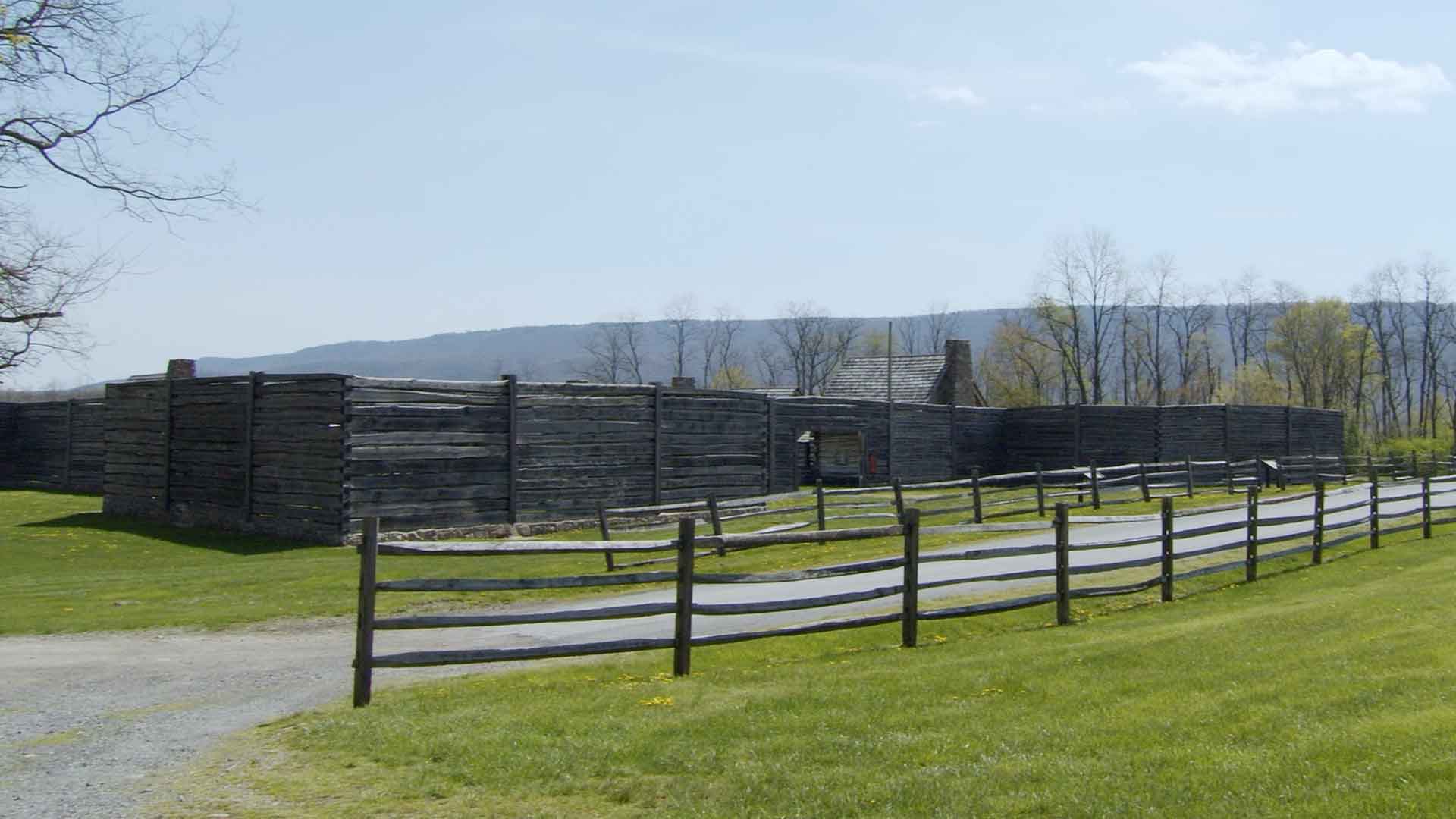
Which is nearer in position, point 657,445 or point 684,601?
point 684,601

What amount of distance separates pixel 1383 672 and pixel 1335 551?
540 inches

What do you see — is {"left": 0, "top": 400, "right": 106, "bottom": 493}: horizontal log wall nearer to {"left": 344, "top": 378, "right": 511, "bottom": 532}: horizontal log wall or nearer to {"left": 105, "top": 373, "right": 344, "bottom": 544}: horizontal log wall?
Answer: {"left": 105, "top": 373, "right": 344, "bottom": 544}: horizontal log wall

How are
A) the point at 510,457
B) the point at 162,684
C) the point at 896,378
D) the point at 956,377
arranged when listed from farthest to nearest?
the point at 896,378
the point at 956,377
the point at 510,457
the point at 162,684

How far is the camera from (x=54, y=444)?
41875 millimetres

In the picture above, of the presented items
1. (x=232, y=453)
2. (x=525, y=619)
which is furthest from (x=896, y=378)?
(x=525, y=619)

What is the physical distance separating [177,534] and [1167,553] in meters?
20.2

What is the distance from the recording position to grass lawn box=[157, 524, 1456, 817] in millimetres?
6602

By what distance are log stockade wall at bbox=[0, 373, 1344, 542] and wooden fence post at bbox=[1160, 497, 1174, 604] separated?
11.6 meters

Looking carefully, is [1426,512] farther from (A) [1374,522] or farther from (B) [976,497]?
(B) [976,497]

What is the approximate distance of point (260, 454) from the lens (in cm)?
2595

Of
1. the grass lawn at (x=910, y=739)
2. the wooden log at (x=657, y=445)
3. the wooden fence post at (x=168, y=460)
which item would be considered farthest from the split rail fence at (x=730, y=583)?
the wooden fence post at (x=168, y=460)

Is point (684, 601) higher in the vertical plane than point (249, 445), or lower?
lower

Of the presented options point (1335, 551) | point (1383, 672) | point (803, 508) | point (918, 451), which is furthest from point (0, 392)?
point (1383, 672)

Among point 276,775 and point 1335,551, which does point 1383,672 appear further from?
point 1335,551
